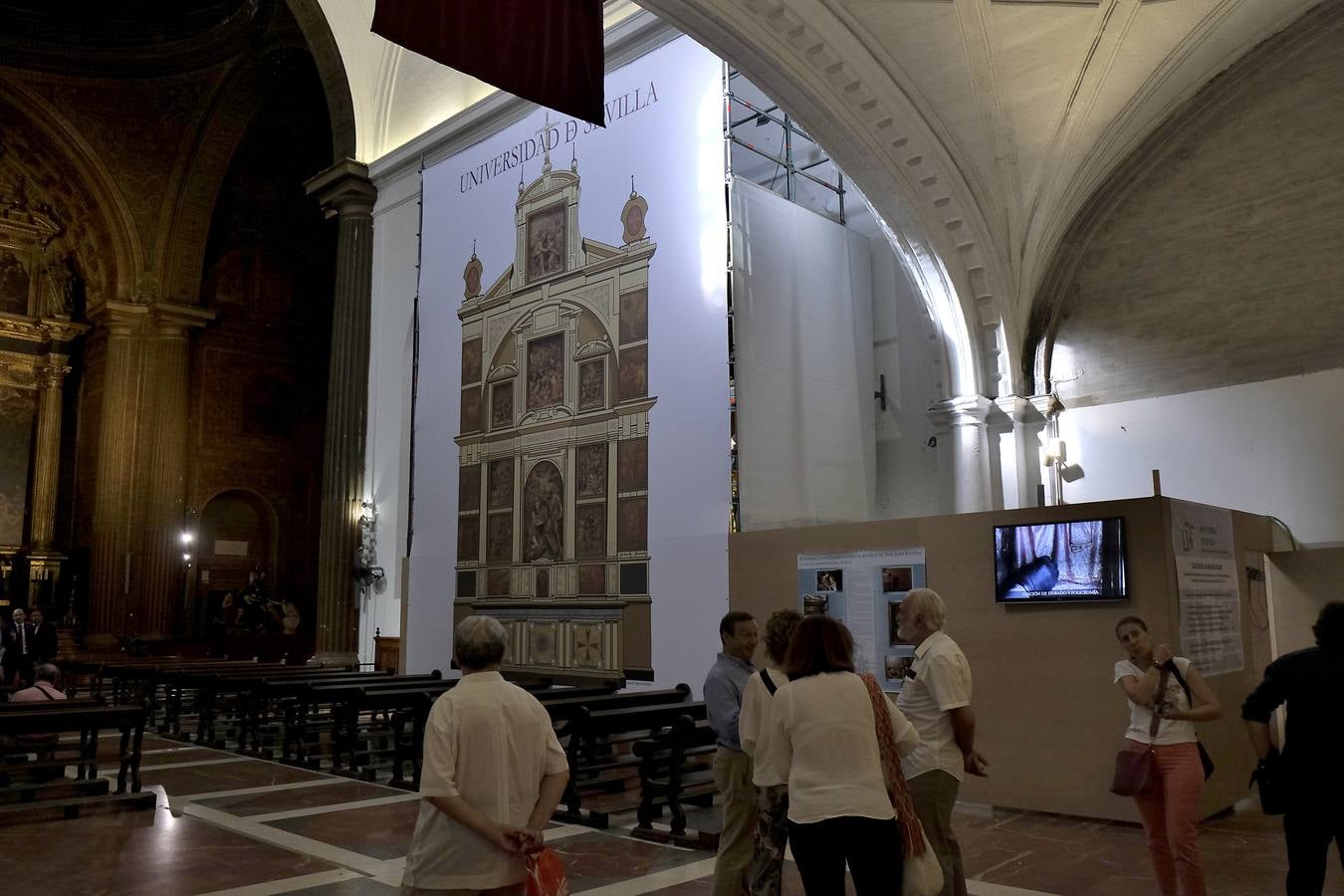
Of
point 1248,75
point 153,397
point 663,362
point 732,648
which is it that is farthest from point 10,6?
point 732,648

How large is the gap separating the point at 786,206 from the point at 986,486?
Answer: 372 centimetres

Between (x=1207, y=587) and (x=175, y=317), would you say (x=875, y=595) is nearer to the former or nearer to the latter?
(x=1207, y=587)

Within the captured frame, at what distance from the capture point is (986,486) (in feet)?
38.1

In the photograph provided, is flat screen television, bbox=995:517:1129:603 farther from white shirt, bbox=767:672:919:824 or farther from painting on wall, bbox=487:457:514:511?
painting on wall, bbox=487:457:514:511

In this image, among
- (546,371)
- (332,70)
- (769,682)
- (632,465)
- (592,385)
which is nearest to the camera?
(769,682)

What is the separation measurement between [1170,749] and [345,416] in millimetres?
13492

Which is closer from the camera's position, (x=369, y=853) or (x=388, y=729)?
(x=369, y=853)

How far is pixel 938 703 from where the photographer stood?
3693 millimetres

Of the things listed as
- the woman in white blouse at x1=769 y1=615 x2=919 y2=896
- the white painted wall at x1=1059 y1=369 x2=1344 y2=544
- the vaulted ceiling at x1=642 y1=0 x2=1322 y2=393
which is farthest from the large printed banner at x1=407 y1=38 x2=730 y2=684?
the woman in white blouse at x1=769 y1=615 x2=919 y2=896

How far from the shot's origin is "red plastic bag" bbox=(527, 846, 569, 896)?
2.68 meters

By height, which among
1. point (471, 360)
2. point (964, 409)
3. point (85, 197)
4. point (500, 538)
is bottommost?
point (500, 538)

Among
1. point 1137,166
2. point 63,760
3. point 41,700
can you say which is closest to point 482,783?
point 63,760

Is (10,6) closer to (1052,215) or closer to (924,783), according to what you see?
(1052,215)

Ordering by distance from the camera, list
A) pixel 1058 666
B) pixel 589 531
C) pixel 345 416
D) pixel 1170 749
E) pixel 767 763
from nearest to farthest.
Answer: pixel 767 763
pixel 1170 749
pixel 1058 666
pixel 589 531
pixel 345 416
